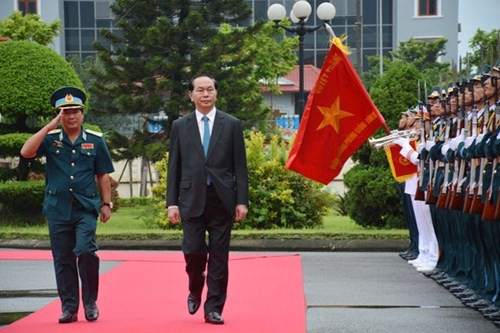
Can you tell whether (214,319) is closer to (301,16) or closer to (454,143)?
(454,143)

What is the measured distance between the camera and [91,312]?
9562 millimetres

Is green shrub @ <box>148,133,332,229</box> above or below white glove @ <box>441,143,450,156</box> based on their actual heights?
below

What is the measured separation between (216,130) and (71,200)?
1298mm

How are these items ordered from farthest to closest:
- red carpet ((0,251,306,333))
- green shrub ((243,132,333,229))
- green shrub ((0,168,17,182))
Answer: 1. green shrub ((0,168,17,182))
2. green shrub ((243,132,333,229))
3. red carpet ((0,251,306,333))

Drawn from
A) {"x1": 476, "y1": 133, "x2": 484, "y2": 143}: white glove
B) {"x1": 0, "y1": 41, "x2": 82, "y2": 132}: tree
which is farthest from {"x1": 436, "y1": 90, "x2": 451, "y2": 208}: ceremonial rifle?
{"x1": 0, "y1": 41, "x2": 82, "y2": 132}: tree

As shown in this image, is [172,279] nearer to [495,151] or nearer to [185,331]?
[185,331]

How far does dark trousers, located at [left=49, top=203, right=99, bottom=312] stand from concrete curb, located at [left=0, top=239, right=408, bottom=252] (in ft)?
30.0

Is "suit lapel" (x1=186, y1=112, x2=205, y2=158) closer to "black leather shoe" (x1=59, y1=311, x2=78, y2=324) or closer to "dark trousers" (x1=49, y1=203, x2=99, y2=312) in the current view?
"dark trousers" (x1=49, y1=203, x2=99, y2=312)

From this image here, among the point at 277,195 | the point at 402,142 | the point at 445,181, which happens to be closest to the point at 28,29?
the point at 277,195

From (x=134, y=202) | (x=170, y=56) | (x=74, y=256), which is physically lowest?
(x=134, y=202)

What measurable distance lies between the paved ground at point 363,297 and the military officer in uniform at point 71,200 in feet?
3.75

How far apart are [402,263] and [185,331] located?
7.07 metres

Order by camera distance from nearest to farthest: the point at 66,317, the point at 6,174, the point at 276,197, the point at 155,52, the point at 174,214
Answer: the point at 66,317
the point at 174,214
the point at 276,197
the point at 6,174
the point at 155,52

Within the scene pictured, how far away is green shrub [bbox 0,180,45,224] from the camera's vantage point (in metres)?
22.5
